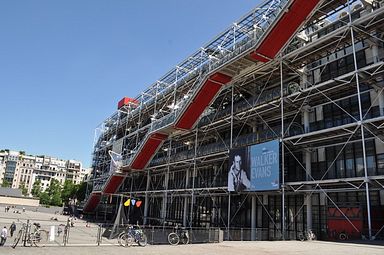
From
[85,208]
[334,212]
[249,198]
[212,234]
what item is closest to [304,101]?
[334,212]

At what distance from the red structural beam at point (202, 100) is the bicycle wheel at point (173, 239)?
12066mm

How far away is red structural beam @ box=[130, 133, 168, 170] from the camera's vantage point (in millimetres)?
30627

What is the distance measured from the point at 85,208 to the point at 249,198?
29.5 metres

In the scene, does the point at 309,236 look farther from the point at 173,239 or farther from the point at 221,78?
the point at 221,78

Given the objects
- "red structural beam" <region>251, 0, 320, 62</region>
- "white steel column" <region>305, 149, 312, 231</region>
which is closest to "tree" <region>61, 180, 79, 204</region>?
"white steel column" <region>305, 149, 312, 231</region>

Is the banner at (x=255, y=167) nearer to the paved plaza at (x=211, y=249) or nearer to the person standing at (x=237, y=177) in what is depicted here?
the person standing at (x=237, y=177)

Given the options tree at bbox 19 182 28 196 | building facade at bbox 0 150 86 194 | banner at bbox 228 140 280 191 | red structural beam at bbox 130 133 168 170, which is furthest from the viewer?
building facade at bbox 0 150 86 194

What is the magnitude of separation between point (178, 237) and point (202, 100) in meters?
12.4

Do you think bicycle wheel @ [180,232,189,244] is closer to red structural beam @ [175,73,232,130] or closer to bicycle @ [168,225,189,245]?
bicycle @ [168,225,189,245]

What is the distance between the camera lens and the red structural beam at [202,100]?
24.1 m

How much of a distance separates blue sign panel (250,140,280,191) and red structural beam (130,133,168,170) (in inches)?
437

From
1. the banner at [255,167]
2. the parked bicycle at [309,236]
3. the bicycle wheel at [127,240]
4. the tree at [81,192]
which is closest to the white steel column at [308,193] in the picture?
the parked bicycle at [309,236]

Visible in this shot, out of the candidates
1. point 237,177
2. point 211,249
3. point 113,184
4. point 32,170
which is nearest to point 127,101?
point 113,184

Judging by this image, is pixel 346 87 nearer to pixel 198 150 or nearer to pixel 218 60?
pixel 218 60
